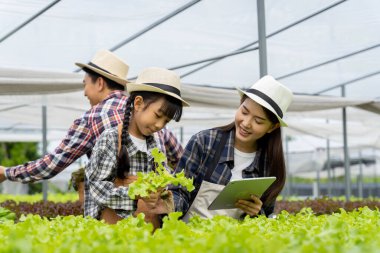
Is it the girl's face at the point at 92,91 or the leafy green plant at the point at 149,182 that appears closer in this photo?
the leafy green plant at the point at 149,182

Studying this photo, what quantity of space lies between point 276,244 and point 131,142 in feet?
6.01

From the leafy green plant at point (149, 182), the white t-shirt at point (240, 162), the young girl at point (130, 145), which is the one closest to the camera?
the leafy green plant at point (149, 182)

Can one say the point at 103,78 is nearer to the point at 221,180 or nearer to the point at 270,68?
the point at 221,180

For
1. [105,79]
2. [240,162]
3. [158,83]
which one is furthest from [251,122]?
[105,79]

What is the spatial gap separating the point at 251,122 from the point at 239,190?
1.27 ft

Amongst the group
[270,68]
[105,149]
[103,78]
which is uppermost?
[270,68]

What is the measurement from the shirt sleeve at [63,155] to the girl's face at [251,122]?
93cm

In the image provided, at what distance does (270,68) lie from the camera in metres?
8.62

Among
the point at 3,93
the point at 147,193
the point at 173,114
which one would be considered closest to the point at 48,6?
the point at 3,93

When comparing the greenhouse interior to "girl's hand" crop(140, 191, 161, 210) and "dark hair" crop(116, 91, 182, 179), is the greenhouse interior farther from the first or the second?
"girl's hand" crop(140, 191, 161, 210)

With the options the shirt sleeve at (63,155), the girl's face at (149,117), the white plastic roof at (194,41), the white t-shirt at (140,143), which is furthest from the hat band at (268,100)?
the white plastic roof at (194,41)

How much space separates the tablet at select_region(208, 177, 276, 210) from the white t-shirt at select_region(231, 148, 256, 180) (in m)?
0.17

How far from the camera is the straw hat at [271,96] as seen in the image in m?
3.36

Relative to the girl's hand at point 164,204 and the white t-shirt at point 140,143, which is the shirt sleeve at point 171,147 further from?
the girl's hand at point 164,204
